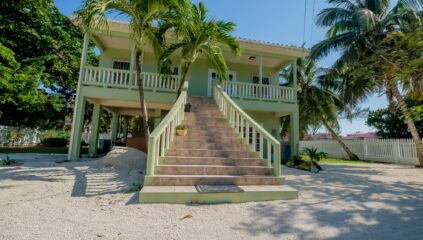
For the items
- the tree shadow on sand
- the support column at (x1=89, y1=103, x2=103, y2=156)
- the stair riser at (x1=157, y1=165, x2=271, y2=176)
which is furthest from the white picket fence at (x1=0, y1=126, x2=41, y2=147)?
the tree shadow on sand

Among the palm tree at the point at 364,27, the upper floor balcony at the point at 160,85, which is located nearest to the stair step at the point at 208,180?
the upper floor balcony at the point at 160,85

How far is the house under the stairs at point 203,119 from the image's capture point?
15.8 feet

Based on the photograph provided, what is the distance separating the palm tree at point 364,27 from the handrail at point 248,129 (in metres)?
7.76

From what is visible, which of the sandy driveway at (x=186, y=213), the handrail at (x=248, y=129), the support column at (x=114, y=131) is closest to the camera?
the sandy driveway at (x=186, y=213)

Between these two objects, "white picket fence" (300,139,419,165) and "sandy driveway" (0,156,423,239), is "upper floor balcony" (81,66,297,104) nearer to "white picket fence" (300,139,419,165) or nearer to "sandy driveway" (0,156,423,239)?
"sandy driveway" (0,156,423,239)

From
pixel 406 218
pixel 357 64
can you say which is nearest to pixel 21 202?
pixel 406 218

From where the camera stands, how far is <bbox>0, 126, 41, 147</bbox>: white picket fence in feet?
52.6

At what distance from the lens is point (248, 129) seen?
668cm

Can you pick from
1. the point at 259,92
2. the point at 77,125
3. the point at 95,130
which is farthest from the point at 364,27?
the point at 95,130

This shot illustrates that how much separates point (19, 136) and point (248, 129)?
730 inches

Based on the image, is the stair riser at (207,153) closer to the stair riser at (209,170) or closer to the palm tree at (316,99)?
the stair riser at (209,170)

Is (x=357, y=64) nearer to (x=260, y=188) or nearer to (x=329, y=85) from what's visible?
(x=329, y=85)

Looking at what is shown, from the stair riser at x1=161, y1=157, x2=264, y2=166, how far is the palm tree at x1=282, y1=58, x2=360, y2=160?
13.5m

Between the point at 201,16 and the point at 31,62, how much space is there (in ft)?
51.0
